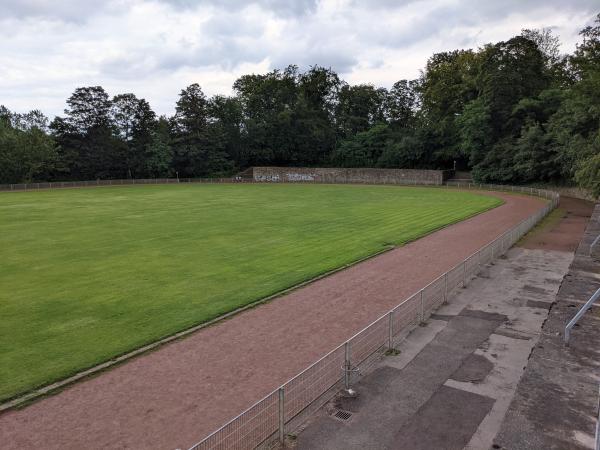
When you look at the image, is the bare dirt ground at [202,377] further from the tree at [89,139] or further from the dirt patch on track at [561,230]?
the tree at [89,139]

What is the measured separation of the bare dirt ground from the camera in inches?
348

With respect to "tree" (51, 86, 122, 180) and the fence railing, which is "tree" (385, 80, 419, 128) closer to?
"tree" (51, 86, 122, 180)

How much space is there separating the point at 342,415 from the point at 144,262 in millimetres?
15714

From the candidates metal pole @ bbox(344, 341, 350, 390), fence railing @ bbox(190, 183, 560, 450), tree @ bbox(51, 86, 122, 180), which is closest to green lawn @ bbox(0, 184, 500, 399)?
fence railing @ bbox(190, 183, 560, 450)

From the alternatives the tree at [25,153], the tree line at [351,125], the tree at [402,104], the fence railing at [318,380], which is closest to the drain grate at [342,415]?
the fence railing at [318,380]

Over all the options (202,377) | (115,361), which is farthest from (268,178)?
(202,377)

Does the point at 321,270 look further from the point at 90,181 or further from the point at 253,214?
the point at 90,181

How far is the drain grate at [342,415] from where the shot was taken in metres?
9.18

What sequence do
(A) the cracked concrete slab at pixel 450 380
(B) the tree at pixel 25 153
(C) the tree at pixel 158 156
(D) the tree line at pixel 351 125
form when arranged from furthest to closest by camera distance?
(C) the tree at pixel 158 156, (B) the tree at pixel 25 153, (D) the tree line at pixel 351 125, (A) the cracked concrete slab at pixel 450 380

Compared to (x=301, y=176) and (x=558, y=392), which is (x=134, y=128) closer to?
(x=301, y=176)

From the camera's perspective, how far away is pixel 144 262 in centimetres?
2209

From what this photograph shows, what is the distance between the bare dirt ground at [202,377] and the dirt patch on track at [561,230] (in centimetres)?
1293

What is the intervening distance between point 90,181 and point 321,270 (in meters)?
73.7

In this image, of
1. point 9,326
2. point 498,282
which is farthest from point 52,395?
point 498,282
